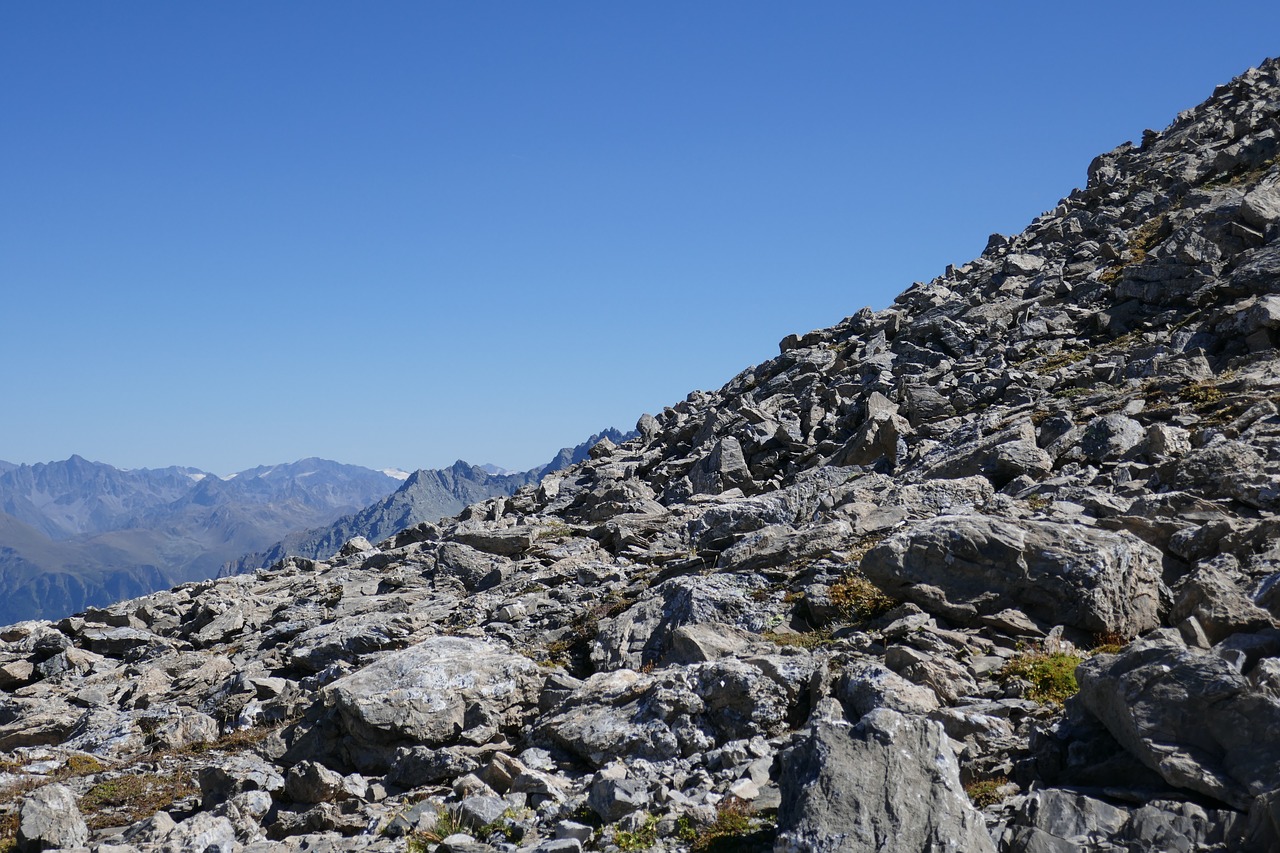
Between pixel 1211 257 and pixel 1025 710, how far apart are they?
34.9m

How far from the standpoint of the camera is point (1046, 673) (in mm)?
13516

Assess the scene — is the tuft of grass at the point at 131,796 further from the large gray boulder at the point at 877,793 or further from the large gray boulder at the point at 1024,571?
the large gray boulder at the point at 1024,571

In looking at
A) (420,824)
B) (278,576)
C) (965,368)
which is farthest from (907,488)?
(278,576)

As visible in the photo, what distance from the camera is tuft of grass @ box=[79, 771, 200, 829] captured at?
16.2 meters

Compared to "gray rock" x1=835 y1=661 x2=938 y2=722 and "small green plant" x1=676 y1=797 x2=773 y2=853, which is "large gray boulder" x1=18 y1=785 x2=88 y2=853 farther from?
"gray rock" x1=835 y1=661 x2=938 y2=722

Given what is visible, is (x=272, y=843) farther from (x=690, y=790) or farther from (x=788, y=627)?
(x=788, y=627)

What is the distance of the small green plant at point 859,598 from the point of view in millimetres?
17125

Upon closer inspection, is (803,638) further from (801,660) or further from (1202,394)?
(1202,394)

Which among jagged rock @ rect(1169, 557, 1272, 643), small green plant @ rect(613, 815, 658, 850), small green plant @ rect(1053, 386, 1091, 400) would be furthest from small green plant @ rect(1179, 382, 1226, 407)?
small green plant @ rect(613, 815, 658, 850)

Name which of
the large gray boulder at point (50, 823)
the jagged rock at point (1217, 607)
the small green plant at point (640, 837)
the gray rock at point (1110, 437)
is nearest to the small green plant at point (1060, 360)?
the gray rock at point (1110, 437)

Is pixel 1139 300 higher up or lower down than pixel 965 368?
higher up

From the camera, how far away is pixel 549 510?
142 ft

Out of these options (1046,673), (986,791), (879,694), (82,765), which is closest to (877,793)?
(986,791)

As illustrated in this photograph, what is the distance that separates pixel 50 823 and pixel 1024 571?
1553 cm
